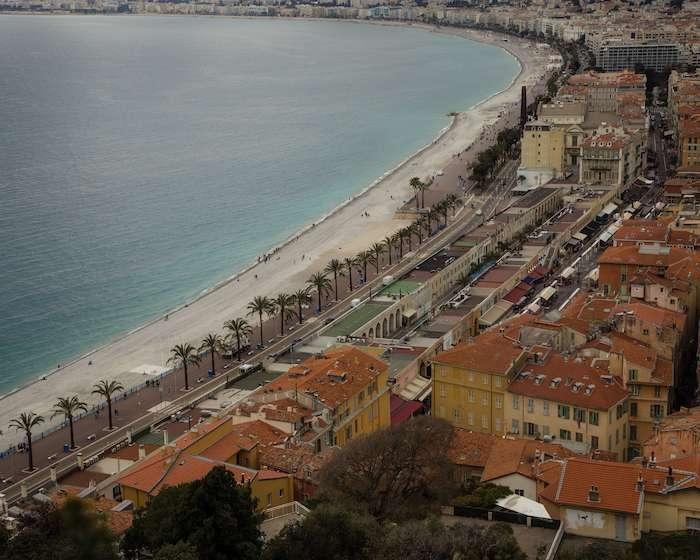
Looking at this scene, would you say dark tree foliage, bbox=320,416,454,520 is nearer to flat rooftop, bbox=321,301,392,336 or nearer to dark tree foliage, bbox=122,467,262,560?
dark tree foliage, bbox=122,467,262,560

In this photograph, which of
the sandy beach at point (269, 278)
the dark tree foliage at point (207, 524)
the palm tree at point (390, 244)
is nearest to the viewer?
the dark tree foliage at point (207, 524)

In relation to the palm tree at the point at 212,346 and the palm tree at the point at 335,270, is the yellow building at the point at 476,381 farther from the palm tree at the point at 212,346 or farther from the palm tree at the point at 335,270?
the palm tree at the point at 335,270

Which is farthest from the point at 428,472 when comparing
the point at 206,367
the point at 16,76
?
the point at 16,76

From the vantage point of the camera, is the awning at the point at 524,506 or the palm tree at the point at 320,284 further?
the palm tree at the point at 320,284

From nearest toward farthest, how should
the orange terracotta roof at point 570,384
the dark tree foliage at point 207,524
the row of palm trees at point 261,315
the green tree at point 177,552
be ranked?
the green tree at point 177,552 < the dark tree foliage at point 207,524 < the orange terracotta roof at point 570,384 < the row of palm trees at point 261,315

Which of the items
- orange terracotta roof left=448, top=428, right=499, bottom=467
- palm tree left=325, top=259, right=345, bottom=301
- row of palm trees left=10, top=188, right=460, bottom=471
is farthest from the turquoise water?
orange terracotta roof left=448, top=428, right=499, bottom=467

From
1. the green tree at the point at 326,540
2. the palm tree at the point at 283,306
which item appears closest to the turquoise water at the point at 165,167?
the palm tree at the point at 283,306

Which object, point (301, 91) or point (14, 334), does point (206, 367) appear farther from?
point (301, 91)

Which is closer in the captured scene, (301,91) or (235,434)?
(235,434)
